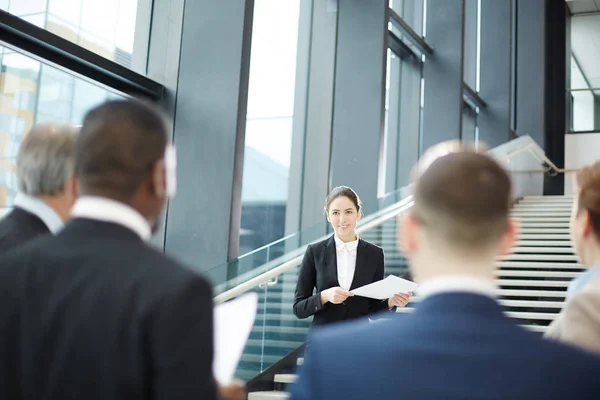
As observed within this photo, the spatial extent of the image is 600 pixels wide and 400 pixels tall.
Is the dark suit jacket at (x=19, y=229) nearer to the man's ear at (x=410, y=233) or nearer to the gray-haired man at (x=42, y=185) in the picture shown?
the gray-haired man at (x=42, y=185)

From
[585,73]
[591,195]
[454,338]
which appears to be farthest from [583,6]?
[454,338]

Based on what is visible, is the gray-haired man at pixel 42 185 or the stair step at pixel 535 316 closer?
the gray-haired man at pixel 42 185

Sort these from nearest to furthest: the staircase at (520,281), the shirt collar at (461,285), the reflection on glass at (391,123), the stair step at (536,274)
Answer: the shirt collar at (461,285)
the staircase at (520,281)
the stair step at (536,274)
the reflection on glass at (391,123)

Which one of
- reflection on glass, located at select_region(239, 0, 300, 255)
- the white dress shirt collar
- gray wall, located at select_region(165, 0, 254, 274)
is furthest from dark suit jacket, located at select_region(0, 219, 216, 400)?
reflection on glass, located at select_region(239, 0, 300, 255)

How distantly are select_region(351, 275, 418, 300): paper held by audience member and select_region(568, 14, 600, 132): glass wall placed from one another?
17186 mm

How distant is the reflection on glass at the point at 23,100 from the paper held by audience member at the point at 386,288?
108 inches

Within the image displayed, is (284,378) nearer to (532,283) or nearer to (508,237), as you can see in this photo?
(532,283)

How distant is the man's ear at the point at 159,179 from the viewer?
1697mm

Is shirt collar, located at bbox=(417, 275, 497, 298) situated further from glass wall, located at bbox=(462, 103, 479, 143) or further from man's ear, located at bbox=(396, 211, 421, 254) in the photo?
A: glass wall, located at bbox=(462, 103, 479, 143)

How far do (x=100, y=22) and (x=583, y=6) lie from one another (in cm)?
1639

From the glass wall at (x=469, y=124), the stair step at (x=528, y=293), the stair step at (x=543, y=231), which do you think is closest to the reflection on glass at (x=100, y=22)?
the stair step at (x=528, y=293)

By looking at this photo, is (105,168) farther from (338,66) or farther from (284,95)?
(338,66)

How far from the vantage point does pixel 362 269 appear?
15.3 feet

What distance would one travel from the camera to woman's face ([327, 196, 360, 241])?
461 cm
